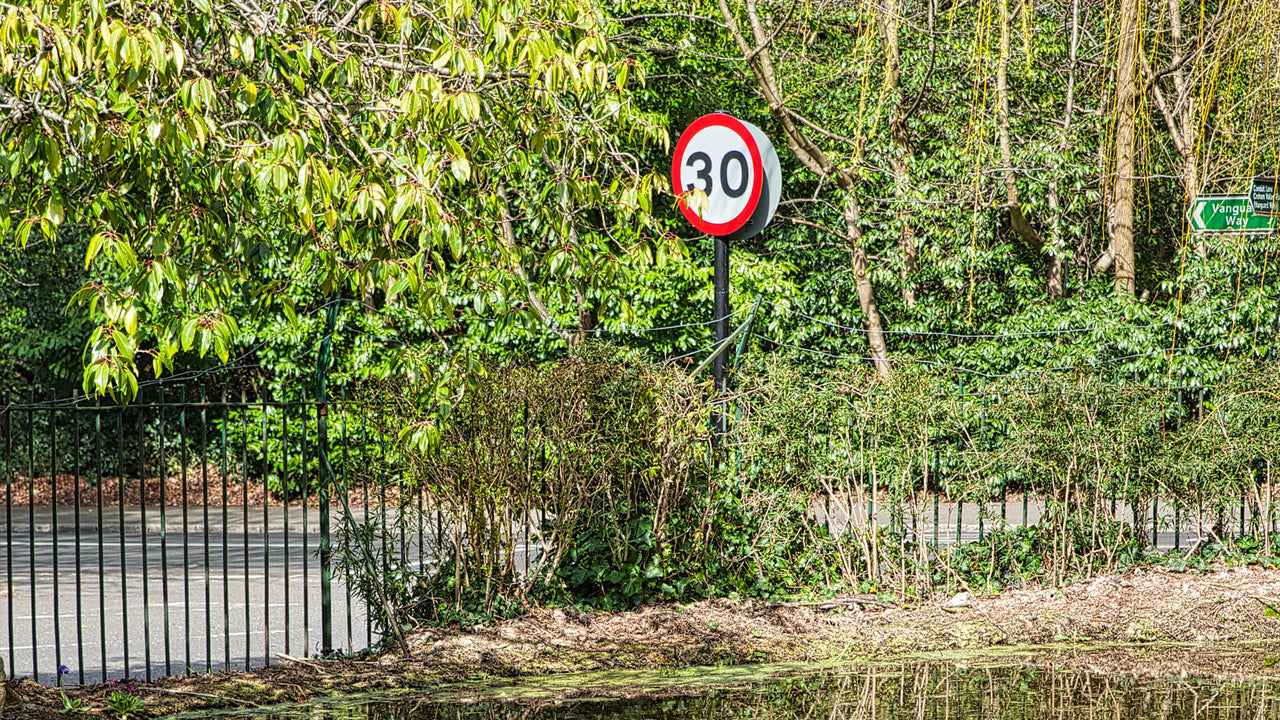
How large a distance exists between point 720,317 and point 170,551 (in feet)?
26.0

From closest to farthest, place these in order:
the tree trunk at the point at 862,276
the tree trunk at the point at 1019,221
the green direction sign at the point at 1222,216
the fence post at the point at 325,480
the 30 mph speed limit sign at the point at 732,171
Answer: the fence post at the point at 325,480 → the green direction sign at the point at 1222,216 → the 30 mph speed limit sign at the point at 732,171 → the tree trunk at the point at 1019,221 → the tree trunk at the point at 862,276

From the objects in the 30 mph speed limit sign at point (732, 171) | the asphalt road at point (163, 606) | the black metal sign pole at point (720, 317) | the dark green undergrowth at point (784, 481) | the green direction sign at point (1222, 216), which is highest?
the 30 mph speed limit sign at point (732, 171)

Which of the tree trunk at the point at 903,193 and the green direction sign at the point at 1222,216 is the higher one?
the tree trunk at the point at 903,193

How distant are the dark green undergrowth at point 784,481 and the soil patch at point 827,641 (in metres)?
0.26

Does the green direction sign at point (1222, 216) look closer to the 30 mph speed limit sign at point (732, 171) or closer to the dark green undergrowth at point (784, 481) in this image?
the dark green undergrowth at point (784, 481)

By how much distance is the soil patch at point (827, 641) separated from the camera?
19.2 feet

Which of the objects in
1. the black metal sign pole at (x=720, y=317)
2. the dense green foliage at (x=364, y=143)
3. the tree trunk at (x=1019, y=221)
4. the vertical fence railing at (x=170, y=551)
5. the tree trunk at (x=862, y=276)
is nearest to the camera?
the dense green foliage at (x=364, y=143)

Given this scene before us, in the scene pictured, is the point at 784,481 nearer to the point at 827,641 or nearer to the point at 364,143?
the point at 827,641

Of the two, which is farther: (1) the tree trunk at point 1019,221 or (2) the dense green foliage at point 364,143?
(1) the tree trunk at point 1019,221

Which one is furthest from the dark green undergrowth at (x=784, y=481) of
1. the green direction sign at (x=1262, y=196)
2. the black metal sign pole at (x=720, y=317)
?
the green direction sign at (x=1262, y=196)

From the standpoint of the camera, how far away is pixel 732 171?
8.14 metres

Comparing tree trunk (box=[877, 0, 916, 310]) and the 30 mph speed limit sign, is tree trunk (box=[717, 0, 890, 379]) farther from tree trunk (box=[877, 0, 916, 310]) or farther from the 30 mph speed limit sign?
the 30 mph speed limit sign

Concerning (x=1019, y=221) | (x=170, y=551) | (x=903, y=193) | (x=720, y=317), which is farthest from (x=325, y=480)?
(x=1019, y=221)

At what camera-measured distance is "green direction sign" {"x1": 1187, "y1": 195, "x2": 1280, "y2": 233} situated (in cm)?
692
